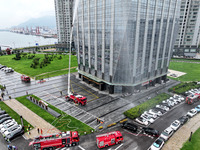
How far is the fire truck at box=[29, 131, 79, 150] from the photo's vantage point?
32438mm

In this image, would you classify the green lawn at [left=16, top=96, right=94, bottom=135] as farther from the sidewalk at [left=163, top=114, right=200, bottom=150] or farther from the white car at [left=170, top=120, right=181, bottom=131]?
the white car at [left=170, top=120, right=181, bottom=131]

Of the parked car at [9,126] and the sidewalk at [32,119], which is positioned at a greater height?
the parked car at [9,126]

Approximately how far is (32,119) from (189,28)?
151140 millimetres

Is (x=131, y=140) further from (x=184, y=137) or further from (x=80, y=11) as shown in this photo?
(x=80, y=11)

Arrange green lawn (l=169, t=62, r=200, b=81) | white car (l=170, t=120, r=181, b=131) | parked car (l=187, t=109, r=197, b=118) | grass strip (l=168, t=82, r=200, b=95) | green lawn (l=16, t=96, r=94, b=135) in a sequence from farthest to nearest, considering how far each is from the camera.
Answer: green lawn (l=169, t=62, r=200, b=81), grass strip (l=168, t=82, r=200, b=95), parked car (l=187, t=109, r=197, b=118), green lawn (l=16, t=96, r=94, b=135), white car (l=170, t=120, r=181, b=131)

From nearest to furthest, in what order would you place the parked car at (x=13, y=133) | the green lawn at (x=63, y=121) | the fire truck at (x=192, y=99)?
the parked car at (x=13, y=133), the green lawn at (x=63, y=121), the fire truck at (x=192, y=99)

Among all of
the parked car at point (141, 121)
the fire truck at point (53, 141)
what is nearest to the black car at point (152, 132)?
the parked car at point (141, 121)

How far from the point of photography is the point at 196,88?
2640 inches

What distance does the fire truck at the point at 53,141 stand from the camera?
3244 centimetres

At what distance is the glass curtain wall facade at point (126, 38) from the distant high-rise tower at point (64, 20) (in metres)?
111

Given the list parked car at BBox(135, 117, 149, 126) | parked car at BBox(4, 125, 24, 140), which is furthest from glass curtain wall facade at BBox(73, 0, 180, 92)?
parked car at BBox(4, 125, 24, 140)

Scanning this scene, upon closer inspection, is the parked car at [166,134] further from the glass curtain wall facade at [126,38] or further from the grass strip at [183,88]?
the grass strip at [183,88]

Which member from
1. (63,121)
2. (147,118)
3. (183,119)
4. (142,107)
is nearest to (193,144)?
(183,119)

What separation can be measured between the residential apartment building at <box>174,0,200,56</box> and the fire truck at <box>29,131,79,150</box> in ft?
472
